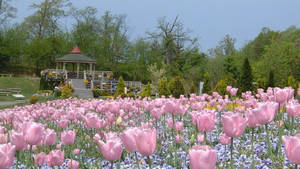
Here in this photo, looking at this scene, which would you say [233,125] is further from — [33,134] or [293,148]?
[33,134]

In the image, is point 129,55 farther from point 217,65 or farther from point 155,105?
point 155,105

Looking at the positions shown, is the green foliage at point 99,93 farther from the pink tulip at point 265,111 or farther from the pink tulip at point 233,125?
the pink tulip at point 233,125

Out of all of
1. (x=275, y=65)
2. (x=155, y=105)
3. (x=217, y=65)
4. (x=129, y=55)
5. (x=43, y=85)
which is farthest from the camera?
(x=129, y=55)

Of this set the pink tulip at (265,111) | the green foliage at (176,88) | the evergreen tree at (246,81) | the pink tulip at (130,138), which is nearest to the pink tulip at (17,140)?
the pink tulip at (130,138)

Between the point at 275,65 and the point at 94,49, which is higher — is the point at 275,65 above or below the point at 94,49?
below

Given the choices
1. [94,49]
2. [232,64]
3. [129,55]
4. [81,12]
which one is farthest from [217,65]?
[81,12]

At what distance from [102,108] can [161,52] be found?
38.0 m

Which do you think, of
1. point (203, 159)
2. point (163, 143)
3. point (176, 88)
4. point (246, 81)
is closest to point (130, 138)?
point (203, 159)

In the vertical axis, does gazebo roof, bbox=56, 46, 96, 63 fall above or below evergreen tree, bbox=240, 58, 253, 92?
above

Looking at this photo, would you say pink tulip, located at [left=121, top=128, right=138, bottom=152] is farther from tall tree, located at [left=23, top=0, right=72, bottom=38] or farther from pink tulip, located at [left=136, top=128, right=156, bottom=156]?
tall tree, located at [left=23, top=0, right=72, bottom=38]

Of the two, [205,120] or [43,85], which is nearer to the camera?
[205,120]

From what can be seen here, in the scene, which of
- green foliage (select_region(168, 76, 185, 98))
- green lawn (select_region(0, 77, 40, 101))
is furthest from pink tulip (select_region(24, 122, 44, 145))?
green lawn (select_region(0, 77, 40, 101))

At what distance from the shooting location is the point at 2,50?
3806 cm

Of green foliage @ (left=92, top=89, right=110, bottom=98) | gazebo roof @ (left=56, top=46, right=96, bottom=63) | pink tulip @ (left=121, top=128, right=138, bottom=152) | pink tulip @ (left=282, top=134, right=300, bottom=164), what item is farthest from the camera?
Result: gazebo roof @ (left=56, top=46, right=96, bottom=63)
